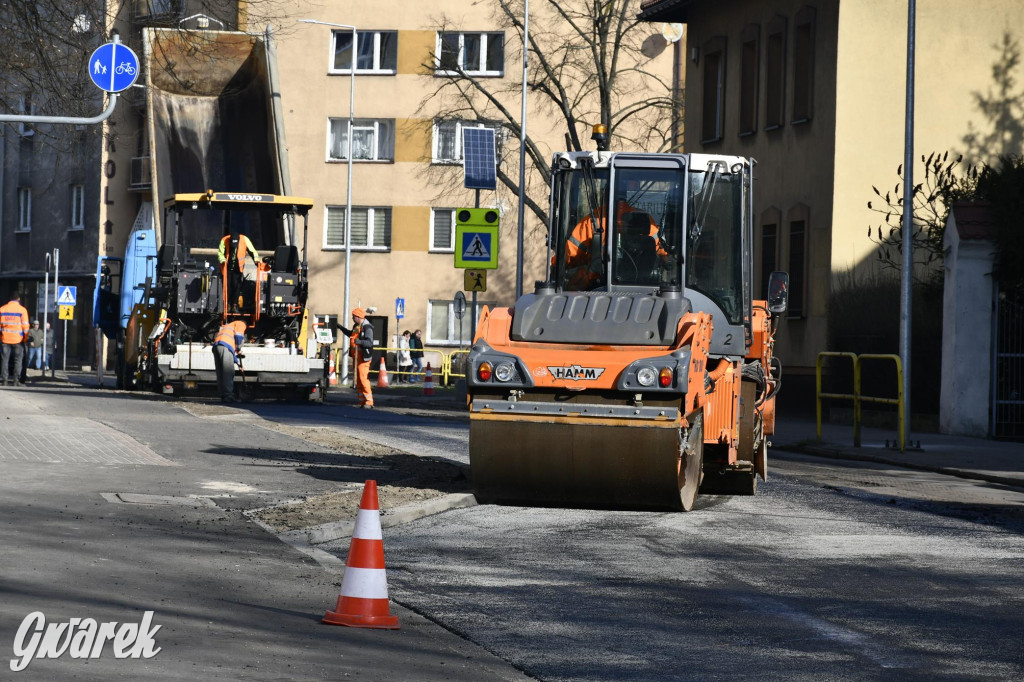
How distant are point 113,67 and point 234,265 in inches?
373

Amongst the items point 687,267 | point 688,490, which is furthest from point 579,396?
point 687,267

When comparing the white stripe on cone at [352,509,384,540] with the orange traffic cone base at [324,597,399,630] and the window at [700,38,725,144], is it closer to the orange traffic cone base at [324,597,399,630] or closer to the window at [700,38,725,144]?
the orange traffic cone base at [324,597,399,630]

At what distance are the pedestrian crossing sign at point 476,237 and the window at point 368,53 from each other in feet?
107

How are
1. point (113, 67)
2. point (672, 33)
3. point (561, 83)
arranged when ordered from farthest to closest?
1. point (672, 33)
2. point (561, 83)
3. point (113, 67)

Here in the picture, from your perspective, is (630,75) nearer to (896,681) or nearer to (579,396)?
(579,396)

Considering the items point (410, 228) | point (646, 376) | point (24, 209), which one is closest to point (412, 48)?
point (410, 228)

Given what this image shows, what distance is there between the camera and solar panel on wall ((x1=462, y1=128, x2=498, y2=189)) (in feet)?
102

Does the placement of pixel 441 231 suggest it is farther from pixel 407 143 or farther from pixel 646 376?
pixel 646 376

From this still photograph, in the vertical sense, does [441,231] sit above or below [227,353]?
above

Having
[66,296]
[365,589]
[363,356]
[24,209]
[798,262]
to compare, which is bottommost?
[365,589]

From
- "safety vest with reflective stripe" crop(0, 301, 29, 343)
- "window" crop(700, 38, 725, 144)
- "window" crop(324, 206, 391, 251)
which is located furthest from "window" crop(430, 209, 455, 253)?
"safety vest with reflective stripe" crop(0, 301, 29, 343)

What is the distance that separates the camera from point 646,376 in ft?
37.4

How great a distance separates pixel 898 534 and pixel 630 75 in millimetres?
47696

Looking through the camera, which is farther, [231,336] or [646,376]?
[231,336]
